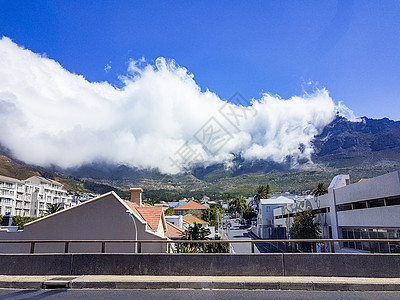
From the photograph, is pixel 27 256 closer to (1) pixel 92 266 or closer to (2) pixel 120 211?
(1) pixel 92 266

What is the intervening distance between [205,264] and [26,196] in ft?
362

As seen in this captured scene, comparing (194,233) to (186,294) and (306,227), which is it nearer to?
(306,227)

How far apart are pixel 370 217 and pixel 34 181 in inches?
4736

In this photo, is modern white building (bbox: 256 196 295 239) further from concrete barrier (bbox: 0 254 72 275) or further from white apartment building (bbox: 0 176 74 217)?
concrete barrier (bbox: 0 254 72 275)

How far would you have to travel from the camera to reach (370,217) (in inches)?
1331

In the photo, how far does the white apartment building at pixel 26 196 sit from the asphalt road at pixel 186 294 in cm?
9505

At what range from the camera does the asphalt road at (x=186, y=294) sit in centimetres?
828

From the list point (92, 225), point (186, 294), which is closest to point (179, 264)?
point (186, 294)

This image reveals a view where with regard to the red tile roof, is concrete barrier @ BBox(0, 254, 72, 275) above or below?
below

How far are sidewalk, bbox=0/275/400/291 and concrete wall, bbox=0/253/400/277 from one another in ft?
1.01

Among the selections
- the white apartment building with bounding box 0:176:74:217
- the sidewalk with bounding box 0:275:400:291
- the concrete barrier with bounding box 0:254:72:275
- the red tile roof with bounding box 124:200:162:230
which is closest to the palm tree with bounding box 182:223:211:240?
the red tile roof with bounding box 124:200:162:230

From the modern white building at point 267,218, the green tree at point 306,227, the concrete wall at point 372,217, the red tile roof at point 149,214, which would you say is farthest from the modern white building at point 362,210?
the modern white building at point 267,218

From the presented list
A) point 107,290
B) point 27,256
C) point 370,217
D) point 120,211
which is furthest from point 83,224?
point 370,217

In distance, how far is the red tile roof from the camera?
30.0 m
